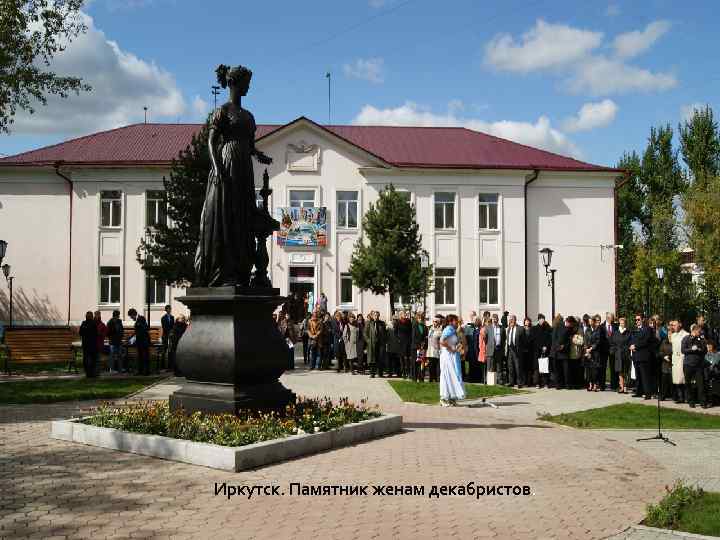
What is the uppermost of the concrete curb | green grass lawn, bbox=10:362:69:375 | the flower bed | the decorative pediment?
the decorative pediment

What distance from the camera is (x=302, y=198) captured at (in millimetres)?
34438

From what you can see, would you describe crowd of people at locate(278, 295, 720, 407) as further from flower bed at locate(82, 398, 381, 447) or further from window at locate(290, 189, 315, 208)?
window at locate(290, 189, 315, 208)

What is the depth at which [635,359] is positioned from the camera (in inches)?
605

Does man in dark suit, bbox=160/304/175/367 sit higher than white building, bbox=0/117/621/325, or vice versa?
white building, bbox=0/117/621/325

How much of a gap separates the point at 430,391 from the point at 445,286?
19349 mm

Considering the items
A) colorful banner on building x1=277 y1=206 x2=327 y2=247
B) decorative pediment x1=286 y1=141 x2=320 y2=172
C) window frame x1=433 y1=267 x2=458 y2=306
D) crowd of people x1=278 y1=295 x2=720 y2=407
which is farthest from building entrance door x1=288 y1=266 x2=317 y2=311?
crowd of people x1=278 y1=295 x2=720 y2=407

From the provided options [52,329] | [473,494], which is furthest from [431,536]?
[52,329]

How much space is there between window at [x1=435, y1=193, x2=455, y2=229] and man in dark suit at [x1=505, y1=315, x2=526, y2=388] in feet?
57.0

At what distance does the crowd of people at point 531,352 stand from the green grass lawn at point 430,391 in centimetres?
70

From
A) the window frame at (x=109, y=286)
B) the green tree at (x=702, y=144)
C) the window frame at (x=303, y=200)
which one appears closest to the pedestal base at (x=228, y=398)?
the window frame at (x=303, y=200)

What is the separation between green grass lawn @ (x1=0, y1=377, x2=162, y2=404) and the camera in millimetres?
13943

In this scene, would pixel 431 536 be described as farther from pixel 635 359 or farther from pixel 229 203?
pixel 635 359

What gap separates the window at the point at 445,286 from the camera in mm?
34875

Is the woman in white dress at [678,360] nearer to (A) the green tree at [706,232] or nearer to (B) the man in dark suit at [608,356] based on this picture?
(B) the man in dark suit at [608,356]
